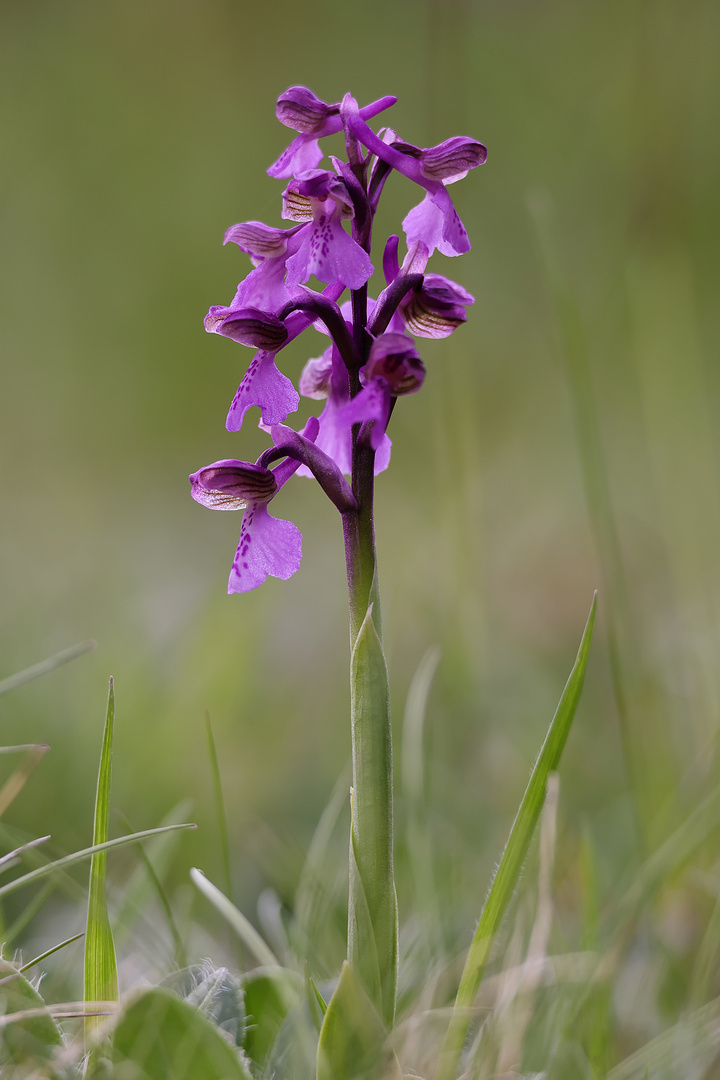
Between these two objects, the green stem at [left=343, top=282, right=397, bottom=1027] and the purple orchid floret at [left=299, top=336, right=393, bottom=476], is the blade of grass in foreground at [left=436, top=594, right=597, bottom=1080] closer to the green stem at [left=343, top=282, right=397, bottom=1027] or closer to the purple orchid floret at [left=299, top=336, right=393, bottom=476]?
the green stem at [left=343, top=282, right=397, bottom=1027]

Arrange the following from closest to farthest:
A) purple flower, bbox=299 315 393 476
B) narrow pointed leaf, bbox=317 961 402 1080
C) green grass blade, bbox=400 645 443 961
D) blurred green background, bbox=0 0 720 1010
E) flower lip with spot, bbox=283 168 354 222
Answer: narrow pointed leaf, bbox=317 961 402 1080
flower lip with spot, bbox=283 168 354 222
purple flower, bbox=299 315 393 476
green grass blade, bbox=400 645 443 961
blurred green background, bbox=0 0 720 1010

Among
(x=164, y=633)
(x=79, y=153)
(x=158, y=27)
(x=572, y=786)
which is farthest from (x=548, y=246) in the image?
(x=158, y=27)

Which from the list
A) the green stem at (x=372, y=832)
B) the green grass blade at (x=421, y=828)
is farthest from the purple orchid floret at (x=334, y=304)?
the green grass blade at (x=421, y=828)

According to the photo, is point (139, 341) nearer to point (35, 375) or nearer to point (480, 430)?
point (35, 375)

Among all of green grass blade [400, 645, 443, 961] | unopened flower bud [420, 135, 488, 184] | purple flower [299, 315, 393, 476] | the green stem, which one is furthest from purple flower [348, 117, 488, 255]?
green grass blade [400, 645, 443, 961]

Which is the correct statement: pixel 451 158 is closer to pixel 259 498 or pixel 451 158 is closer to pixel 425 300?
pixel 425 300

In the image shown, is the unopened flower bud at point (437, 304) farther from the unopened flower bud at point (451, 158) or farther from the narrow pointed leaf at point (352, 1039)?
the narrow pointed leaf at point (352, 1039)
